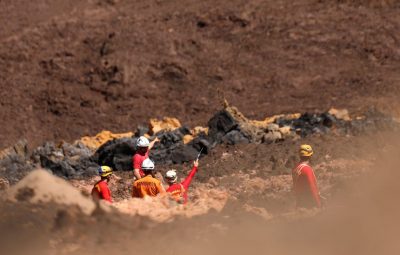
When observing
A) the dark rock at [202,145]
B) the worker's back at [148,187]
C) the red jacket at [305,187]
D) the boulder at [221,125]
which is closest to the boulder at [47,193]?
the worker's back at [148,187]

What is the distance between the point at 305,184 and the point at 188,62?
19380mm

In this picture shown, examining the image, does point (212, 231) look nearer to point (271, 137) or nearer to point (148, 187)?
point (148, 187)

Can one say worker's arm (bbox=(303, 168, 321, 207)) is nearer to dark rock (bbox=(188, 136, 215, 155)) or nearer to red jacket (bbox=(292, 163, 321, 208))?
red jacket (bbox=(292, 163, 321, 208))

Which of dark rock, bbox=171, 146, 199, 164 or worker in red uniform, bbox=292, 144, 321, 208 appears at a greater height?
worker in red uniform, bbox=292, 144, 321, 208

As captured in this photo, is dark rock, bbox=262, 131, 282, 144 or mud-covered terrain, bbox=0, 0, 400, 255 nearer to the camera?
mud-covered terrain, bbox=0, 0, 400, 255

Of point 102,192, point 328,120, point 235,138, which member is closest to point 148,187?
point 102,192

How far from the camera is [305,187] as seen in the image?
33.3ft

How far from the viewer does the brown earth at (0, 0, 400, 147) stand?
27047mm

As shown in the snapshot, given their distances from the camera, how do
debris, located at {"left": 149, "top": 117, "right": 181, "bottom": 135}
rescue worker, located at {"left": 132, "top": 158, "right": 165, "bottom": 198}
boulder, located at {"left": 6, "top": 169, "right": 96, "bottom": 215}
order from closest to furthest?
boulder, located at {"left": 6, "top": 169, "right": 96, "bottom": 215}
rescue worker, located at {"left": 132, "top": 158, "right": 165, "bottom": 198}
debris, located at {"left": 149, "top": 117, "right": 181, "bottom": 135}

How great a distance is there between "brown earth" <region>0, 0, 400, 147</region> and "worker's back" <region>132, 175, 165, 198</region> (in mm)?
15144

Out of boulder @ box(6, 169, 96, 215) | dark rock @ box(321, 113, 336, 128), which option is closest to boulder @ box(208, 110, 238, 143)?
dark rock @ box(321, 113, 336, 128)

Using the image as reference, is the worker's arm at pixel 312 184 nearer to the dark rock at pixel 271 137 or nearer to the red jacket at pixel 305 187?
the red jacket at pixel 305 187

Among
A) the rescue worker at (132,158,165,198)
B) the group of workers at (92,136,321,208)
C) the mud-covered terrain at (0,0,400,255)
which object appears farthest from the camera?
the rescue worker at (132,158,165,198)

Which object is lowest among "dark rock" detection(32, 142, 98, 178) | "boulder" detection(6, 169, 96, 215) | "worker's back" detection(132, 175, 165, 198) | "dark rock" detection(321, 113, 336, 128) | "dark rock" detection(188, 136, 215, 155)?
"dark rock" detection(32, 142, 98, 178)
